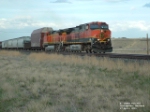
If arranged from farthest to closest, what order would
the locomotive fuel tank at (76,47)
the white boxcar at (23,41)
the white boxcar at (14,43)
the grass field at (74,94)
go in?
the white boxcar at (14,43)
the white boxcar at (23,41)
the locomotive fuel tank at (76,47)
the grass field at (74,94)

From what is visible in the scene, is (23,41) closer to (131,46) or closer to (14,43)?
(14,43)

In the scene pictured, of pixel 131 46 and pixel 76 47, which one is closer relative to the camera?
pixel 76 47

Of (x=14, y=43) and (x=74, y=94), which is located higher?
(x=14, y=43)

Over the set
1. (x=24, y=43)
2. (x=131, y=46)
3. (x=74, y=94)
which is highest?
(x=24, y=43)

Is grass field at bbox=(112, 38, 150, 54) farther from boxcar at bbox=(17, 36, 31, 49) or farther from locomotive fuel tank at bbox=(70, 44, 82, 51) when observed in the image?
locomotive fuel tank at bbox=(70, 44, 82, 51)

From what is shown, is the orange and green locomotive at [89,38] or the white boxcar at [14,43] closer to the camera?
the orange and green locomotive at [89,38]

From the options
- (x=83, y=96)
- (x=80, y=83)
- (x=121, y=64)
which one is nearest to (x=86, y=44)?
(x=121, y=64)

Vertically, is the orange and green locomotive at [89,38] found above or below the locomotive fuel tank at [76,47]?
above

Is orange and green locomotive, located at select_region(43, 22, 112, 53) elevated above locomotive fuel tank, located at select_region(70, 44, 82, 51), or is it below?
above

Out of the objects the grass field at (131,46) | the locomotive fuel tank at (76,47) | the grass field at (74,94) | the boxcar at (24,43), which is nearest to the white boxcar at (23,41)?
the boxcar at (24,43)

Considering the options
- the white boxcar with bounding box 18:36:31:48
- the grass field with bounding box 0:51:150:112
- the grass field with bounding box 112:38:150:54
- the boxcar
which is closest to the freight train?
the boxcar

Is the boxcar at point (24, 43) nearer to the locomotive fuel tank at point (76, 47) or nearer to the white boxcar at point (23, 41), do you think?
the white boxcar at point (23, 41)

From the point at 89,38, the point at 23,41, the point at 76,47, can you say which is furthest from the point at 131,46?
the point at 89,38

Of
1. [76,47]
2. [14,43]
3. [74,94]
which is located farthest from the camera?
[14,43]
